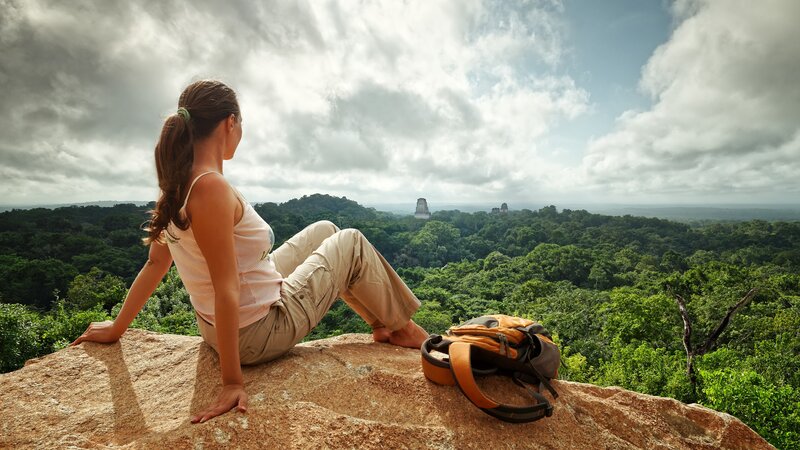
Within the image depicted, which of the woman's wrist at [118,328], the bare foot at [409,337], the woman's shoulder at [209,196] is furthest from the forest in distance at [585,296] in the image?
the woman's wrist at [118,328]

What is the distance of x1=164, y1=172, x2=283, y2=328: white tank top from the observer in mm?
1951

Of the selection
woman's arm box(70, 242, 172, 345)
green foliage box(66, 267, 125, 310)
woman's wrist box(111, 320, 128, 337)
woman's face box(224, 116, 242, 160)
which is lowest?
green foliage box(66, 267, 125, 310)

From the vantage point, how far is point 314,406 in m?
1.79

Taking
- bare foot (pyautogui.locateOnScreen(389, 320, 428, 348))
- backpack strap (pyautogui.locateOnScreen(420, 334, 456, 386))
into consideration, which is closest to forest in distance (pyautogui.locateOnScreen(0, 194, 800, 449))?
bare foot (pyautogui.locateOnScreen(389, 320, 428, 348))

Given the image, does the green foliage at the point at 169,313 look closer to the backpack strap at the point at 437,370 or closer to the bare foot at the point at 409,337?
the bare foot at the point at 409,337

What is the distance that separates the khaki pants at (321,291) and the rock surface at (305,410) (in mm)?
160

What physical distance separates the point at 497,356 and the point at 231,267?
4.90ft

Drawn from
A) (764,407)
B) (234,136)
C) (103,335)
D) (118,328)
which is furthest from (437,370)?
(764,407)

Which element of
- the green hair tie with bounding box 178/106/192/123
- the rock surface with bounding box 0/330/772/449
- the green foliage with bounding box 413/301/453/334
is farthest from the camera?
the green foliage with bounding box 413/301/453/334

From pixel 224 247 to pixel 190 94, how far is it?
870 mm

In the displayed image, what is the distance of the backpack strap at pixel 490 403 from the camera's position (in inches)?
70.5

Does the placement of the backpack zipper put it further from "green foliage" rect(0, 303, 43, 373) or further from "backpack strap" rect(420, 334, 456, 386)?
"green foliage" rect(0, 303, 43, 373)

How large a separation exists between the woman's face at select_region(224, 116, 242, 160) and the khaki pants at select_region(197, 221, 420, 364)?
2.67ft

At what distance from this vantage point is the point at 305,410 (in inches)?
68.6
